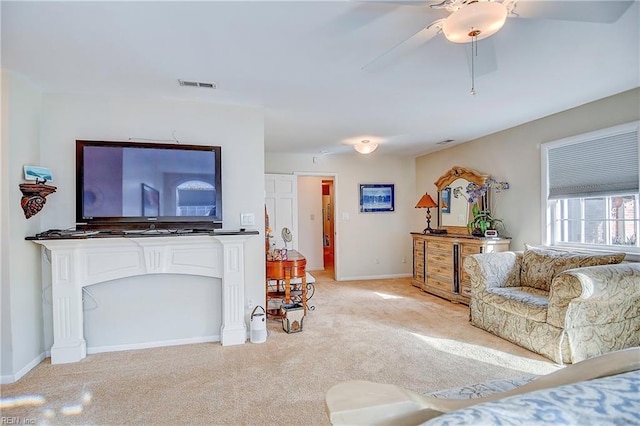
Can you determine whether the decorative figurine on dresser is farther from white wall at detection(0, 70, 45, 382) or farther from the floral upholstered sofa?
white wall at detection(0, 70, 45, 382)

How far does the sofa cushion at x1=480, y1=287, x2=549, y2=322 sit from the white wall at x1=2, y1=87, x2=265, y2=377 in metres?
2.30

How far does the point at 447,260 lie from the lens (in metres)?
4.63

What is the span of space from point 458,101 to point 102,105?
336 centimetres

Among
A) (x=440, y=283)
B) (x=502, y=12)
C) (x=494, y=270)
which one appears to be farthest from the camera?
(x=440, y=283)

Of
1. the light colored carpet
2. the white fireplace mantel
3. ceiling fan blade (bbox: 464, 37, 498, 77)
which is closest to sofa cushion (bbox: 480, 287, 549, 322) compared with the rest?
the light colored carpet

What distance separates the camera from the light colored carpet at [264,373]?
6.61 feet

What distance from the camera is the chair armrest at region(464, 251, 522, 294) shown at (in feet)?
11.2

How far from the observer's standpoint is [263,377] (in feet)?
Result: 8.01

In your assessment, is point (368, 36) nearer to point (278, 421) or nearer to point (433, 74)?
point (433, 74)

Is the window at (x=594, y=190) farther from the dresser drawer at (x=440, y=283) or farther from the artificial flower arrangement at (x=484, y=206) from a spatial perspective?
the dresser drawer at (x=440, y=283)

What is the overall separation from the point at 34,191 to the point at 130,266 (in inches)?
35.9

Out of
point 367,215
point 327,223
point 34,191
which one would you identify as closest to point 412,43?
point 34,191

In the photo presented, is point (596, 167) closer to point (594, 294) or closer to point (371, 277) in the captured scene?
point (594, 294)

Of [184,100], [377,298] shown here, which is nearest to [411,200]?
[377,298]
